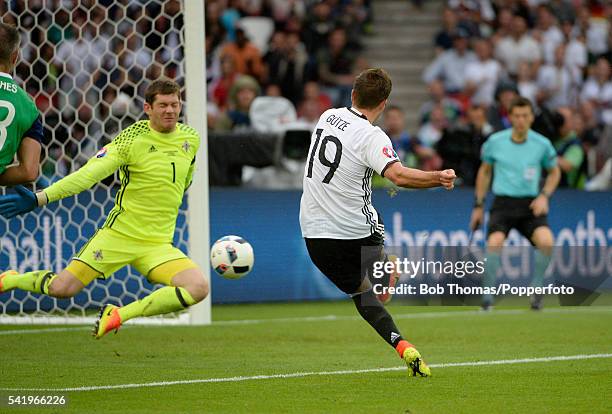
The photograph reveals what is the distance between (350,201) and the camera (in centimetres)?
849

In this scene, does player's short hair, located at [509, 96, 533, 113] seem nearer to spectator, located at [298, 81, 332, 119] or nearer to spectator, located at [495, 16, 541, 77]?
spectator, located at [298, 81, 332, 119]

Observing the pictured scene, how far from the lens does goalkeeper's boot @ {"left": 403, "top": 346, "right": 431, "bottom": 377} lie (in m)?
8.42

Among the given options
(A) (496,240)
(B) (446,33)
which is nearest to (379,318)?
(A) (496,240)

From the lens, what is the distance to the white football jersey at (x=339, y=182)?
841cm

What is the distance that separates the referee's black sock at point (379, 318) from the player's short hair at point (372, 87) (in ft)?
4.54

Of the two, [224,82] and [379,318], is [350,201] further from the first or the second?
[224,82]

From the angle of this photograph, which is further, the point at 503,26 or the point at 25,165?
the point at 503,26

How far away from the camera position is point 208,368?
912 centimetres

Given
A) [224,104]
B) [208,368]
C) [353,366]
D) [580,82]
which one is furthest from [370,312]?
[580,82]

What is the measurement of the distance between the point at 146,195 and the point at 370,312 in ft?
6.53

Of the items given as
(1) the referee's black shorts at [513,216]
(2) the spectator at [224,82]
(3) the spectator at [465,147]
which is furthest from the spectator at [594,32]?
(1) the referee's black shorts at [513,216]

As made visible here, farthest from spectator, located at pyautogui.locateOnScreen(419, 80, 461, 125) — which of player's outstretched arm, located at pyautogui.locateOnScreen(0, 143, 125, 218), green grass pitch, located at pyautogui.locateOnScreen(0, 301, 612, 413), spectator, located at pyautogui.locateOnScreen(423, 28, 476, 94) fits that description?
player's outstretched arm, located at pyautogui.locateOnScreen(0, 143, 125, 218)

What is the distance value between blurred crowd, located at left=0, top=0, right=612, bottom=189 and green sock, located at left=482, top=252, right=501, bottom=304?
2697mm

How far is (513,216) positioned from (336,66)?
7002 millimetres
